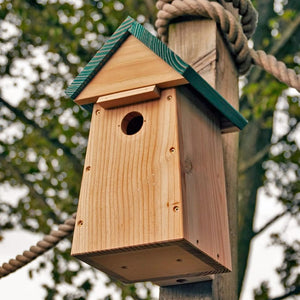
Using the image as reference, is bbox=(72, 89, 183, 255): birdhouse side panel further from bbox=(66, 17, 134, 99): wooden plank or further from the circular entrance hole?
bbox=(66, 17, 134, 99): wooden plank

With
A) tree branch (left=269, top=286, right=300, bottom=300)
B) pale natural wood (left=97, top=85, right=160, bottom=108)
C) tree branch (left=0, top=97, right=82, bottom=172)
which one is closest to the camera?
pale natural wood (left=97, top=85, right=160, bottom=108)

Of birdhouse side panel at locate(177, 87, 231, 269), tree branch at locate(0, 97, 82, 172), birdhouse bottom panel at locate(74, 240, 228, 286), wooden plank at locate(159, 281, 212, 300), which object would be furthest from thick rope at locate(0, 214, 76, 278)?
tree branch at locate(0, 97, 82, 172)

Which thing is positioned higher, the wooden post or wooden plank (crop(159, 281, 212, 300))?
the wooden post

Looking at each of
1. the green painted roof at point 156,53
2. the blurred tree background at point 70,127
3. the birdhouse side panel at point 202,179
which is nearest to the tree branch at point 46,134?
the blurred tree background at point 70,127

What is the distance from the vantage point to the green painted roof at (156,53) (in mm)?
2104

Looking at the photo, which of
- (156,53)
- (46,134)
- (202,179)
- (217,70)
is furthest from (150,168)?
(46,134)

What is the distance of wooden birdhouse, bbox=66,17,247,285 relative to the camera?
1.91 m

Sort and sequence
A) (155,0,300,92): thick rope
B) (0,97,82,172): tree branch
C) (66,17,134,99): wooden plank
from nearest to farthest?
1. (66,17,134,99): wooden plank
2. (155,0,300,92): thick rope
3. (0,97,82,172): tree branch

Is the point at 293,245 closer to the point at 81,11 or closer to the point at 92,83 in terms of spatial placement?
the point at 81,11

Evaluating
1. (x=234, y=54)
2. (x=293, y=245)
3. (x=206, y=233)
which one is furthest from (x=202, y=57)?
(x=293, y=245)

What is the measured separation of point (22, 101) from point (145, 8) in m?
1.51

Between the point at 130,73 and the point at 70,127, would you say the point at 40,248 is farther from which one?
the point at 70,127

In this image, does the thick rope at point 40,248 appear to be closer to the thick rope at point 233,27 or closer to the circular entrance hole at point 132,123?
the circular entrance hole at point 132,123

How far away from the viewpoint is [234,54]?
254 centimetres
